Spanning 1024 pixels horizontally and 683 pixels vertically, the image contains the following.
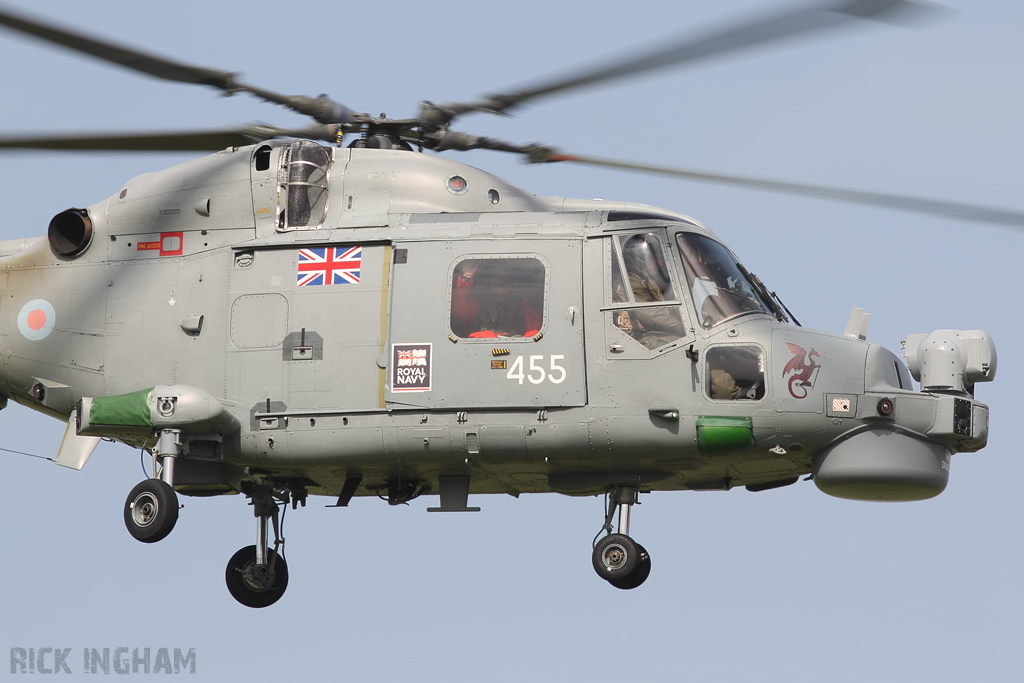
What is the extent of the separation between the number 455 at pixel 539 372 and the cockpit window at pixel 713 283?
5.00 feet

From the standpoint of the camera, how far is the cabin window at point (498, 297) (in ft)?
55.7

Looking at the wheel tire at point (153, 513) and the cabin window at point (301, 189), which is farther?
the cabin window at point (301, 189)

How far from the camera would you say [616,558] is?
17062 mm

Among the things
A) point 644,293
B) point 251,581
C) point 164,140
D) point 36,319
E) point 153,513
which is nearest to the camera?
point 644,293

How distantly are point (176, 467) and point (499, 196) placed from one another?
465cm

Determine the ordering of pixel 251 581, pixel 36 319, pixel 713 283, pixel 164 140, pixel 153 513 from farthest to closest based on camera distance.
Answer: pixel 251 581 < pixel 36 319 < pixel 164 140 < pixel 153 513 < pixel 713 283

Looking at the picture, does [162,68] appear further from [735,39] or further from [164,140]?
[735,39]

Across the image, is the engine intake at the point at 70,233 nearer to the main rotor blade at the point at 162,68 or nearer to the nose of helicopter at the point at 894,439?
the main rotor blade at the point at 162,68

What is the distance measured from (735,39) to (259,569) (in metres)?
8.45

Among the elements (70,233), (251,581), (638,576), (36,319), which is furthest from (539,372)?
(36,319)

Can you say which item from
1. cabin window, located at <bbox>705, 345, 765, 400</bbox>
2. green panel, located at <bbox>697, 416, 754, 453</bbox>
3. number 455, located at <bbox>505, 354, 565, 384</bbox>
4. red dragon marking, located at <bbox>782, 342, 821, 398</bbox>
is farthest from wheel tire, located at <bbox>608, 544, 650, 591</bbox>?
red dragon marking, located at <bbox>782, 342, 821, 398</bbox>

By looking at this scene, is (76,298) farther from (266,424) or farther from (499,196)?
(499,196)

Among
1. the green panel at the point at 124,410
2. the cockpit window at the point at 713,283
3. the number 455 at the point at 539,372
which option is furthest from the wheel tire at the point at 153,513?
the cockpit window at the point at 713,283

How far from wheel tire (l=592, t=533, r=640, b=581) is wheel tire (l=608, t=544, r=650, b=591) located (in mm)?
46
